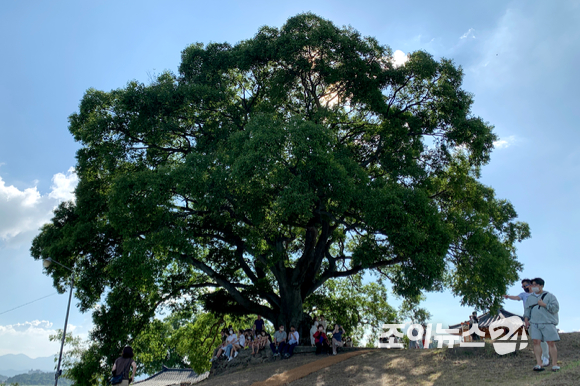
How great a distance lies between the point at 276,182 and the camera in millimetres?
13469

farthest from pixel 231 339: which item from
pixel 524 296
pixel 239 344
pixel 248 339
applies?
pixel 524 296

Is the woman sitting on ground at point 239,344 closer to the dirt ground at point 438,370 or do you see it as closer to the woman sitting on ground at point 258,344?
the woman sitting on ground at point 258,344

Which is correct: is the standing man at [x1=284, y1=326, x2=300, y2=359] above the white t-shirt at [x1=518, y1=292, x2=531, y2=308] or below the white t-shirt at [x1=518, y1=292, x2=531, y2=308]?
below

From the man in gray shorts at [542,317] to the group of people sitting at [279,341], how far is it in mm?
7581

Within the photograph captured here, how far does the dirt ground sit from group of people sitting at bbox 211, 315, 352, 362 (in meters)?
1.13

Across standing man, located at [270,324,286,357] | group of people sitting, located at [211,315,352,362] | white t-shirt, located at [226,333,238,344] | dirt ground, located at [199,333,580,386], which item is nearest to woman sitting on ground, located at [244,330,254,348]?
group of people sitting, located at [211,315,352,362]

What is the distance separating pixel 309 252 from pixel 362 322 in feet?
21.4

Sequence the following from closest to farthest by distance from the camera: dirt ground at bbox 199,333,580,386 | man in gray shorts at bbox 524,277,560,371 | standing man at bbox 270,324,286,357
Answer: man in gray shorts at bbox 524,277,560,371 < dirt ground at bbox 199,333,580,386 < standing man at bbox 270,324,286,357

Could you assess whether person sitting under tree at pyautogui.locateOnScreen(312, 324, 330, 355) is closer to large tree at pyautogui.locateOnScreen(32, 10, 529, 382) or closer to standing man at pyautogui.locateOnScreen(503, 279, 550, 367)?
large tree at pyautogui.locateOnScreen(32, 10, 529, 382)

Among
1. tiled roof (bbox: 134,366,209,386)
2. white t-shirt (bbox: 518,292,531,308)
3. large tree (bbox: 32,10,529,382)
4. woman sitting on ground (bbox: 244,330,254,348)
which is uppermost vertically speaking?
large tree (bbox: 32,10,529,382)

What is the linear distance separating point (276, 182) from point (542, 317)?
802 cm

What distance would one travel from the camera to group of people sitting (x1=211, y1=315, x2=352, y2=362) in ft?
48.1

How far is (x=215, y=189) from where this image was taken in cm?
1412

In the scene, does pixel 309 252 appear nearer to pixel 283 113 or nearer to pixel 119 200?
pixel 283 113
